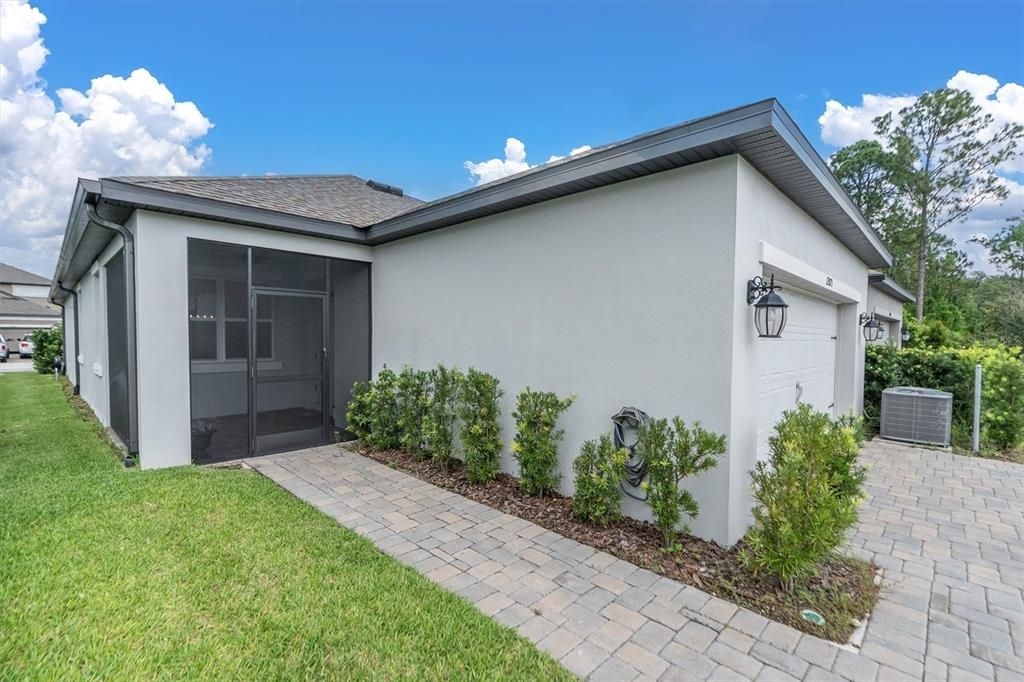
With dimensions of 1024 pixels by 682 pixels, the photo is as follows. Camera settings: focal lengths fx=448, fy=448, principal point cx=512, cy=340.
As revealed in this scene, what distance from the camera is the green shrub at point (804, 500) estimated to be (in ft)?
9.27

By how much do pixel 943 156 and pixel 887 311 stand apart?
13.7 meters

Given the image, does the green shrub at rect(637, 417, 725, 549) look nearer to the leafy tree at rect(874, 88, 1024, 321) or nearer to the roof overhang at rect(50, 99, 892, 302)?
the roof overhang at rect(50, 99, 892, 302)

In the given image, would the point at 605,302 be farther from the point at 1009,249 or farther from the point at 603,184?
the point at 1009,249

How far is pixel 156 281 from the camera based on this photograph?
5.27 metres

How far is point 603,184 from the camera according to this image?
13.9 feet

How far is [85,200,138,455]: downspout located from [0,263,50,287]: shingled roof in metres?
53.5

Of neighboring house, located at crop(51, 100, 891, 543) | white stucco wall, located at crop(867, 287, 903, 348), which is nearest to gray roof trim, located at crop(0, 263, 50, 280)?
neighboring house, located at crop(51, 100, 891, 543)

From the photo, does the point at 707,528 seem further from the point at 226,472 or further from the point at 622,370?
the point at 226,472

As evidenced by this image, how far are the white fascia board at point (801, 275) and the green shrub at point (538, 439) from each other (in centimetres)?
221

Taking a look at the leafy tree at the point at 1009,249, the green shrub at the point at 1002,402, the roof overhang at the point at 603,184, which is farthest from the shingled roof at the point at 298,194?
the leafy tree at the point at 1009,249

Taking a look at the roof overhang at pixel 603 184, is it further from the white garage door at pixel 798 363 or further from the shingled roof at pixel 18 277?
the shingled roof at pixel 18 277

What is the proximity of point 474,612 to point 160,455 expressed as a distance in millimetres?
4806

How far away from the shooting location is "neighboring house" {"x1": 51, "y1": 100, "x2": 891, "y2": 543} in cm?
362

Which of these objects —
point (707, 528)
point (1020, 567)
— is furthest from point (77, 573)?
point (1020, 567)
